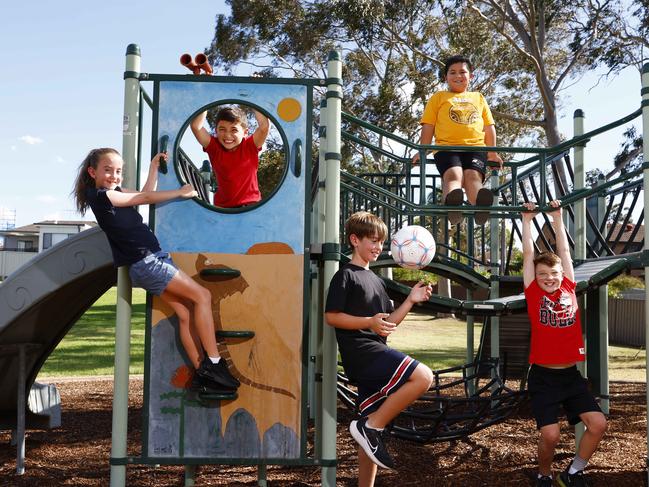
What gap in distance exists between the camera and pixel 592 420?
412cm

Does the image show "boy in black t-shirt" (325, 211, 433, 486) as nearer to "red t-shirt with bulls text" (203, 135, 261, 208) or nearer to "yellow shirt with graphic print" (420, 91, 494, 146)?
"red t-shirt with bulls text" (203, 135, 261, 208)

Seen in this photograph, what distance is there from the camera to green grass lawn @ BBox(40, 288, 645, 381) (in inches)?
456

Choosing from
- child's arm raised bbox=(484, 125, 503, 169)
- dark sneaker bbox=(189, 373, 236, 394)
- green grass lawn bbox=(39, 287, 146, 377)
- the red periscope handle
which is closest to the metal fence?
green grass lawn bbox=(39, 287, 146, 377)

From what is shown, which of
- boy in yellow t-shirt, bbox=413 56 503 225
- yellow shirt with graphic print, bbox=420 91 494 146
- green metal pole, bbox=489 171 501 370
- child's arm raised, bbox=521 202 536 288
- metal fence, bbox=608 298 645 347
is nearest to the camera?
child's arm raised, bbox=521 202 536 288

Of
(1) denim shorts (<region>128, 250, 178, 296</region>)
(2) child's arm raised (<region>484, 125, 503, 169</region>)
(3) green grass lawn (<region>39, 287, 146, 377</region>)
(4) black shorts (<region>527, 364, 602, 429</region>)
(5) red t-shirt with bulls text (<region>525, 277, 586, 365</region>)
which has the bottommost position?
(3) green grass lawn (<region>39, 287, 146, 377</region>)

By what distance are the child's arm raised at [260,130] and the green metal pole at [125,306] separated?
0.71 m

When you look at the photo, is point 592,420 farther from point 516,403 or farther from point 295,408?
point 295,408

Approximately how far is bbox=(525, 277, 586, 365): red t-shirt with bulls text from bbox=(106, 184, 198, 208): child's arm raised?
2241 mm

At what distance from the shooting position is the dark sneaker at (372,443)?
355 cm

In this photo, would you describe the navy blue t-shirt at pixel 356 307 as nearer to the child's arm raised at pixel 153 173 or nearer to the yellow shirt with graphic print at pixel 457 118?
the child's arm raised at pixel 153 173

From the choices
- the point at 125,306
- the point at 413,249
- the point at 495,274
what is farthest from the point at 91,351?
the point at 413,249

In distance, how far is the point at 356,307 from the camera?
3.76 meters

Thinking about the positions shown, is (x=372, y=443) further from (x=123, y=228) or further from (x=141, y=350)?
(x=141, y=350)

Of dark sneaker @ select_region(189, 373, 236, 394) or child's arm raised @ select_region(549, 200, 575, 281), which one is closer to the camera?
dark sneaker @ select_region(189, 373, 236, 394)
